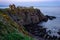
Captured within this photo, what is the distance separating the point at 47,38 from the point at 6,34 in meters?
29.3

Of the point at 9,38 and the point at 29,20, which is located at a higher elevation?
the point at 9,38

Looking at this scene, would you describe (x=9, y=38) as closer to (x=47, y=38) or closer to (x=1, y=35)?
(x=1, y=35)

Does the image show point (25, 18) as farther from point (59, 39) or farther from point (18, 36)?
point (18, 36)

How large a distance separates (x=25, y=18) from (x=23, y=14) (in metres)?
1.50

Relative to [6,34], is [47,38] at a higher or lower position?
lower

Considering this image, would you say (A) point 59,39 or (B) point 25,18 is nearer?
(A) point 59,39

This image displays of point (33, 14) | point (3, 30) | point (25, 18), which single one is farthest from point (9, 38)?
point (33, 14)

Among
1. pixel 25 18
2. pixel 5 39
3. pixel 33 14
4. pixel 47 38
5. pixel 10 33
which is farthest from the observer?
pixel 33 14

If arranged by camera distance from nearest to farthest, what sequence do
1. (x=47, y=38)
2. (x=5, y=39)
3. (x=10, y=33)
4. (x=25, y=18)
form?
(x=5, y=39)
(x=10, y=33)
(x=47, y=38)
(x=25, y=18)

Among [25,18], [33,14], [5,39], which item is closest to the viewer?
[5,39]

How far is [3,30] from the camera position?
11.7 m

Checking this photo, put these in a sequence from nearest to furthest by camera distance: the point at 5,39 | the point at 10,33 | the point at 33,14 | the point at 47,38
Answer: the point at 5,39 < the point at 10,33 < the point at 47,38 < the point at 33,14

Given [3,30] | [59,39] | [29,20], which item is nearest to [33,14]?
[29,20]

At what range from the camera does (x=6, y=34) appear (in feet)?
36.8
